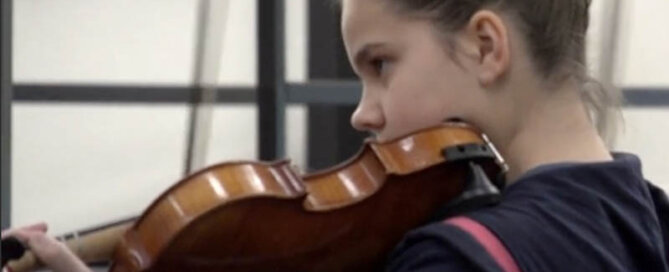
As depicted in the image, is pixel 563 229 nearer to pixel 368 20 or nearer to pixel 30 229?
pixel 368 20

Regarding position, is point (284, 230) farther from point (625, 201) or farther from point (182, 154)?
point (182, 154)

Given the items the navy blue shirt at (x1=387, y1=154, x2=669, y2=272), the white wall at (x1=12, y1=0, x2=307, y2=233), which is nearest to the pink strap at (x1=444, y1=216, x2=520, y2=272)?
the navy blue shirt at (x1=387, y1=154, x2=669, y2=272)

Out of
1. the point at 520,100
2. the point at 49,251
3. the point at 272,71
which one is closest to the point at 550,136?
the point at 520,100

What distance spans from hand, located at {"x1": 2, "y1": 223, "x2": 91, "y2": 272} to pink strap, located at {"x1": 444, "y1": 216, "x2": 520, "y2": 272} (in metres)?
0.27

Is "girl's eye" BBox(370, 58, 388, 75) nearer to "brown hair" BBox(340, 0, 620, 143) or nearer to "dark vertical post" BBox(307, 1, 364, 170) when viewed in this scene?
"brown hair" BBox(340, 0, 620, 143)

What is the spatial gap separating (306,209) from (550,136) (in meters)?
0.16

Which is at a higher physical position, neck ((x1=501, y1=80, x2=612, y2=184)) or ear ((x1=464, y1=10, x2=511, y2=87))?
ear ((x1=464, y1=10, x2=511, y2=87))

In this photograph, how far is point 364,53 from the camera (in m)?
0.83

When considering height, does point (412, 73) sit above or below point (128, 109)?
above

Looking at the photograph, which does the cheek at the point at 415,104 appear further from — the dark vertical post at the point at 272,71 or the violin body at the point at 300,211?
the dark vertical post at the point at 272,71

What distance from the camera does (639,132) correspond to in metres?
2.84

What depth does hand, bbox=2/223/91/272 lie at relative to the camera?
34.0 inches

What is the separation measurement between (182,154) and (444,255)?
2203 mm

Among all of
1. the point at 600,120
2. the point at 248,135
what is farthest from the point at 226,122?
the point at 600,120
